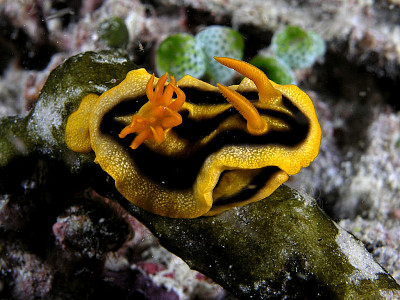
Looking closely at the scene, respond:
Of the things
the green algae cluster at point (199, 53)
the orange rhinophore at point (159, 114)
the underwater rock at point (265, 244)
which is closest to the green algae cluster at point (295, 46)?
the green algae cluster at point (199, 53)

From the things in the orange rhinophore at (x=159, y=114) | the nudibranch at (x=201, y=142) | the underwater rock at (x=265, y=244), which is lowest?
the underwater rock at (x=265, y=244)

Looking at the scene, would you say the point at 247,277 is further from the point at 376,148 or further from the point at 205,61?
the point at 376,148

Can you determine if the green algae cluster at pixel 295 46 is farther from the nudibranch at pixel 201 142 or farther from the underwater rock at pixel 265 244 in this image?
the underwater rock at pixel 265 244

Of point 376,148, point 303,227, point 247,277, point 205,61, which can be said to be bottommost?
point 376,148

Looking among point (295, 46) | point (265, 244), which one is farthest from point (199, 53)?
point (265, 244)

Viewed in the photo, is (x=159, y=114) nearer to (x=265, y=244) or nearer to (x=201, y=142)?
(x=201, y=142)

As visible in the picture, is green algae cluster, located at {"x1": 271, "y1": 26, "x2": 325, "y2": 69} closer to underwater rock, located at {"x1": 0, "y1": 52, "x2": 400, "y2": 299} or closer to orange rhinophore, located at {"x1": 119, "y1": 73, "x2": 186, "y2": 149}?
underwater rock, located at {"x1": 0, "y1": 52, "x2": 400, "y2": 299}

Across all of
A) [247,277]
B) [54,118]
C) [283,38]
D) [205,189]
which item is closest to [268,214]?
[247,277]

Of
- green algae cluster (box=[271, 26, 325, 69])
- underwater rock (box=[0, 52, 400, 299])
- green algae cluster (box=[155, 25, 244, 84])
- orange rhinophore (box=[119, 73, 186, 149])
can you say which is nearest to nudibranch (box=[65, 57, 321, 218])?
orange rhinophore (box=[119, 73, 186, 149])
